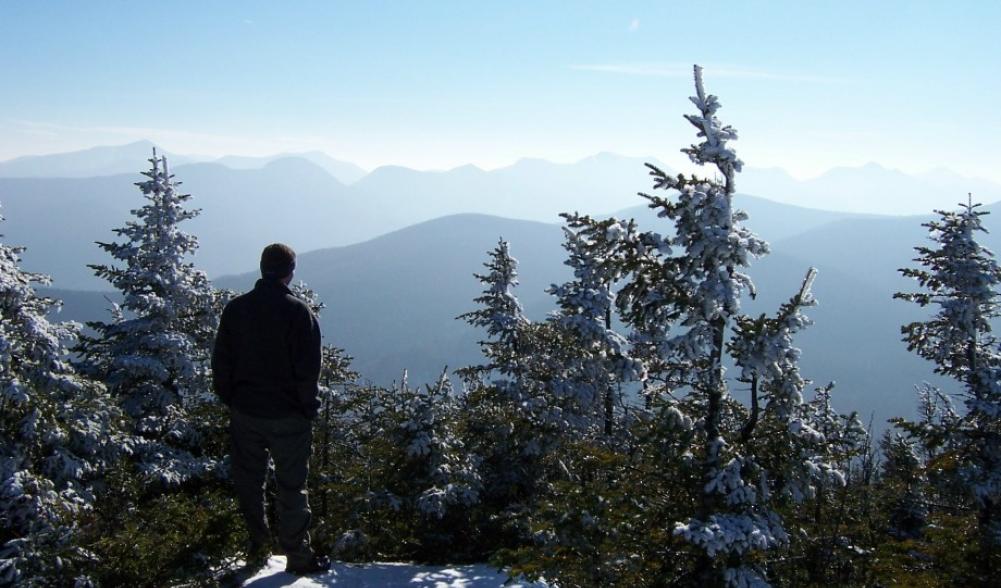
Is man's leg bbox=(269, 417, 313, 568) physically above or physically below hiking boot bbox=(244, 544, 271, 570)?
above

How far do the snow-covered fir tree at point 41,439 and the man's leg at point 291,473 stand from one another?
68.1 inches

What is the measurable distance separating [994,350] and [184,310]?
18787mm

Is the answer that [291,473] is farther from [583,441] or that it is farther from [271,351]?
[583,441]

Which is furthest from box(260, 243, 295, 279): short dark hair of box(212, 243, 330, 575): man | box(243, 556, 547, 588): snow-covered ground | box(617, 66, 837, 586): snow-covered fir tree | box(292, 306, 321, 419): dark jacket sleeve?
box(617, 66, 837, 586): snow-covered fir tree

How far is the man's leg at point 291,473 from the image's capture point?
580 centimetres

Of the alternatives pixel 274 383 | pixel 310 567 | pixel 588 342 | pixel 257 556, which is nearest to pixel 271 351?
pixel 274 383

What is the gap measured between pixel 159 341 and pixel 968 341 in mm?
16933

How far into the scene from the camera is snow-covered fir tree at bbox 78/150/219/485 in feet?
45.1

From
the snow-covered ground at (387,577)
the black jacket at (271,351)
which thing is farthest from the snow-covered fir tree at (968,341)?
the black jacket at (271,351)

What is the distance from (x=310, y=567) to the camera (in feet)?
20.3

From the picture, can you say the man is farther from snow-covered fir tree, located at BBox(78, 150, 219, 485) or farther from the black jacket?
snow-covered fir tree, located at BBox(78, 150, 219, 485)

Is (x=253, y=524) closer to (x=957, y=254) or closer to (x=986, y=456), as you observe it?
(x=986, y=456)

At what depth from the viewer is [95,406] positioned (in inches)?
384

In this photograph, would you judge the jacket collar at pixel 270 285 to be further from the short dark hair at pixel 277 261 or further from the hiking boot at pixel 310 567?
the hiking boot at pixel 310 567
